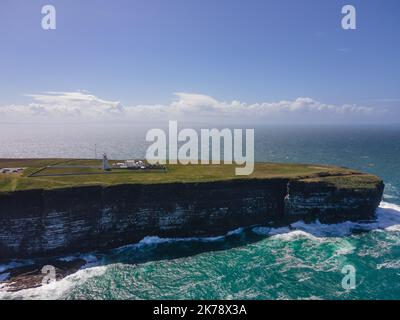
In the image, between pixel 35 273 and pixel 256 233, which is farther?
pixel 256 233

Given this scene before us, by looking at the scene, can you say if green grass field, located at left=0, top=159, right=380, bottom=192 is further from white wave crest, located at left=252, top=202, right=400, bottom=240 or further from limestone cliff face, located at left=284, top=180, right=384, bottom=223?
white wave crest, located at left=252, top=202, right=400, bottom=240

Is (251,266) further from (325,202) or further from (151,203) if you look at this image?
(325,202)

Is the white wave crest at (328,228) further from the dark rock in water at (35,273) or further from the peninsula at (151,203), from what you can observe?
the dark rock in water at (35,273)

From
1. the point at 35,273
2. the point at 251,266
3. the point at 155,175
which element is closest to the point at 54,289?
the point at 35,273

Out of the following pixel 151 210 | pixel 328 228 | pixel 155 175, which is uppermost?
pixel 155 175

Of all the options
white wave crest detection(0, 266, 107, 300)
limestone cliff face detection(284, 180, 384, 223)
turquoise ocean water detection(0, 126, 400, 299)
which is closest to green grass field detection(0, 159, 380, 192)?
limestone cliff face detection(284, 180, 384, 223)
